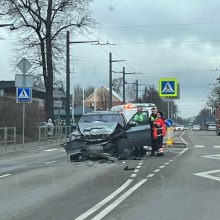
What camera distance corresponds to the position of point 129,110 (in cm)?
3356

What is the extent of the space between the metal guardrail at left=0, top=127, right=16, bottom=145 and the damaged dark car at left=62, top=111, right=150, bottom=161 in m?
6.68

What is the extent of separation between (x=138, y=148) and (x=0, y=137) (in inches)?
308

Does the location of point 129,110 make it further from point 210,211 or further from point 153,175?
point 210,211

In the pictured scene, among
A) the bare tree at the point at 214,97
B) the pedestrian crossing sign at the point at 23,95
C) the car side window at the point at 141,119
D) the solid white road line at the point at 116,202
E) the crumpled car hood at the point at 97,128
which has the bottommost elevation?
the solid white road line at the point at 116,202

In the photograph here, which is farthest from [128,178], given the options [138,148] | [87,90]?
[87,90]

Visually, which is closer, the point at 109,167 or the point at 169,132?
the point at 109,167

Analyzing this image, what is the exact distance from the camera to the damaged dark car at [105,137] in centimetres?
1788

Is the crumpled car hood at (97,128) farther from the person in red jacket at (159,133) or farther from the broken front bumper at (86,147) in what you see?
the person in red jacket at (159,133)

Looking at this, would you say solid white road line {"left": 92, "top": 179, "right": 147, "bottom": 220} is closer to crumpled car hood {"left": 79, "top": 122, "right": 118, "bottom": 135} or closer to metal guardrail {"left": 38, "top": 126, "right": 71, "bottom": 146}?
crumpled car hood {"left": 79, "top": 122, "right": 118, "bottom": 135}

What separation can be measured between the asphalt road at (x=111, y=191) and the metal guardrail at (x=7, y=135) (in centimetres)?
826

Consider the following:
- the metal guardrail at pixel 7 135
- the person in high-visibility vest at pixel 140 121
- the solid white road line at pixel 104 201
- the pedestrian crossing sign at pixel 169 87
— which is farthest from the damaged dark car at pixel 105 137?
the pedestrian crossing sign at pixel 169 87

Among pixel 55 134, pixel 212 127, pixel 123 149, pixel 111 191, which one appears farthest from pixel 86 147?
pixel 212 127

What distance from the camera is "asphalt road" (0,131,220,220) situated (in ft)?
28.7

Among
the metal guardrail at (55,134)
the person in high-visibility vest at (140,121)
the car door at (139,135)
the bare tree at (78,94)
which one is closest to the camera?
the car door at (139,135)
